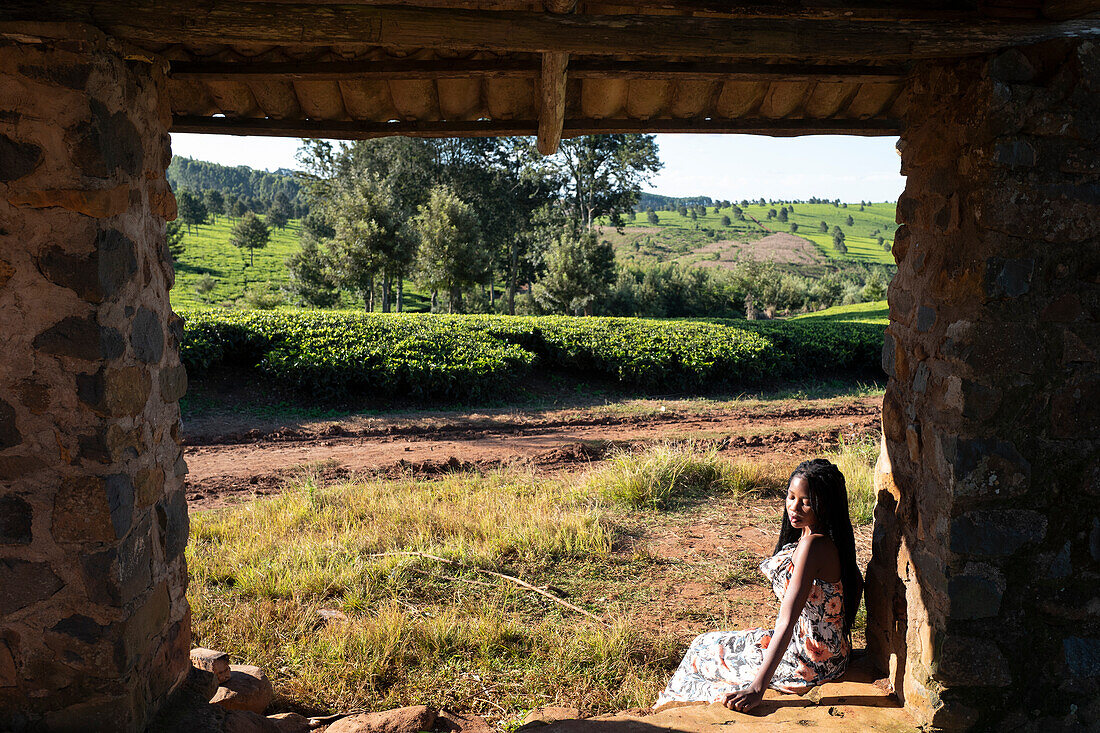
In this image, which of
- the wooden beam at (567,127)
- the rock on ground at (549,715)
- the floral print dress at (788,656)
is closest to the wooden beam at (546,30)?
the wooden beam at (567,127)

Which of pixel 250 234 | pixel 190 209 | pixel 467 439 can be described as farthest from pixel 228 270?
pixel 467 439

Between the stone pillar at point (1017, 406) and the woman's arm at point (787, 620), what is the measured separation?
46 centimetres

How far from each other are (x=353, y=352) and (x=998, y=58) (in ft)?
29.7

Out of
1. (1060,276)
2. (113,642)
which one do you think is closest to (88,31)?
(113,642)

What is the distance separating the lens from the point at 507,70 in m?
3.03

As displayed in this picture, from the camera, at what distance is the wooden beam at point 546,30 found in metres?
2.39

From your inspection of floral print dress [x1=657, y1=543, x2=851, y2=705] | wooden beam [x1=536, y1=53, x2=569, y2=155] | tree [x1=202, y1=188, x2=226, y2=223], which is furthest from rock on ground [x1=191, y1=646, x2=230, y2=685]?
tree [x1=202, y1=188, x2=226, y2=223]

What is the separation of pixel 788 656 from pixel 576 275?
65.9 ft

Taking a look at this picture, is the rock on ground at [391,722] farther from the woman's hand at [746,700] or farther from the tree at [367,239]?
the tree at [367,239]

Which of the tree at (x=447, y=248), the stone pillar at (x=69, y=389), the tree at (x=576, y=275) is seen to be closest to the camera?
the stone pillar at (x=69, y=389)

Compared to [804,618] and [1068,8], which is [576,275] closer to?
[804,618]

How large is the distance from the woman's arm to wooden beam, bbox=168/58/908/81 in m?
2.05

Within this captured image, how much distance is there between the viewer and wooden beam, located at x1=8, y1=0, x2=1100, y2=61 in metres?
2.39

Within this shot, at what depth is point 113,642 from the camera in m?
2.41
